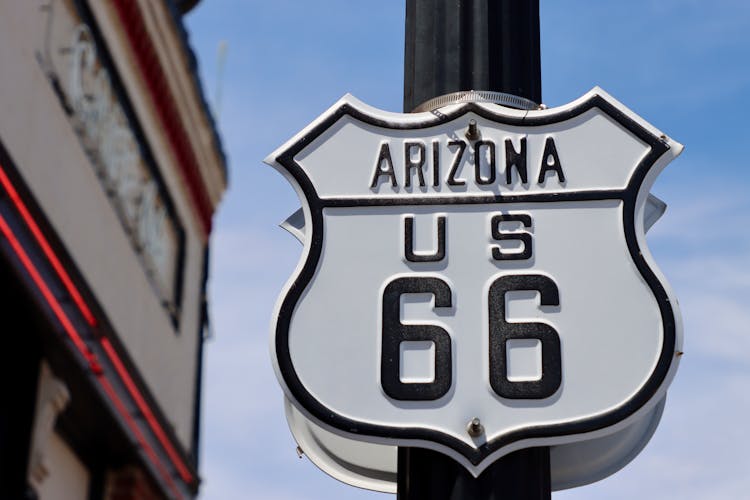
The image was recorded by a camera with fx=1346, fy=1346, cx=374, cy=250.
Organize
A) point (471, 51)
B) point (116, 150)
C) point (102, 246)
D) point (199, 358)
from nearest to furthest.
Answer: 1. point (471, 51)
2. point (102, 246)
3. point (116, 150)
4. point (199, 358)

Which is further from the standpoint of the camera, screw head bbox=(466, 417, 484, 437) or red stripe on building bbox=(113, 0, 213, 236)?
red stripe on building bbox=(113, 0, 213, 236)

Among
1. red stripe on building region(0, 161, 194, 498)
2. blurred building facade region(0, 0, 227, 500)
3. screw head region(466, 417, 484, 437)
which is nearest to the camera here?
screw head region(466, 417, 484, 437)

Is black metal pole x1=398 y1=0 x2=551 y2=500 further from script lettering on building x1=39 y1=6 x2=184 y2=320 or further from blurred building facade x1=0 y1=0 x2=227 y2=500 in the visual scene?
script lettering on building x1=39 y1=6 x2=184 y2=320

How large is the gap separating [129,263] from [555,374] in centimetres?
1081

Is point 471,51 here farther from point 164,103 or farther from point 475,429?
point 164,103

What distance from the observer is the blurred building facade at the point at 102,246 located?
1020 cm

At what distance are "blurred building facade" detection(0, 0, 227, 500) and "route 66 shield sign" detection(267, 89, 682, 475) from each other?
6928 millimetres

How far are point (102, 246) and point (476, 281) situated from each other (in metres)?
9.76

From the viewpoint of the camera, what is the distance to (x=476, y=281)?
2.80 meters

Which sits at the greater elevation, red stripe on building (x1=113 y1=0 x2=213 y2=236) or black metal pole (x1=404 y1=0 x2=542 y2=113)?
red stripe on building (x1=113 y1=0 x2=213 y2=236)

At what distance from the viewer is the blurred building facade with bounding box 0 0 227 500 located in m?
10.2

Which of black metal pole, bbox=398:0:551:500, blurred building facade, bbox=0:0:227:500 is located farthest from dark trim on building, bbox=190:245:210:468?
black metal pole, bbox=398:0:551:500

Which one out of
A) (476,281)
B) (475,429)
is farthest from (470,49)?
(475,429)

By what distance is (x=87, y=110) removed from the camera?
11.9 meters
